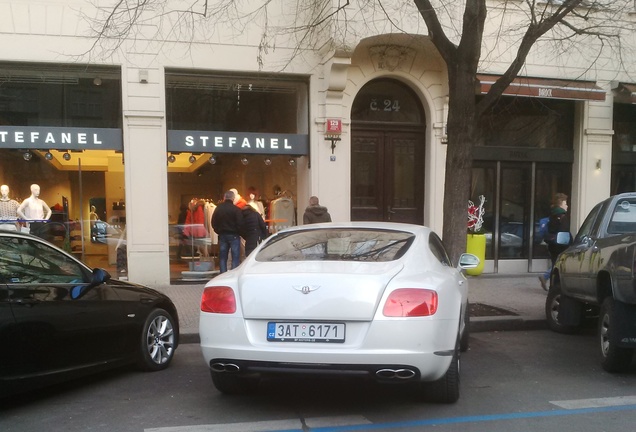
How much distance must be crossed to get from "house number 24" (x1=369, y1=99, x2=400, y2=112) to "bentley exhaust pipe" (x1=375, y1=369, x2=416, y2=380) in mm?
9307

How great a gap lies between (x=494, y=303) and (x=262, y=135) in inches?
214

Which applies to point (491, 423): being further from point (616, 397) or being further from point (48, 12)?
point (48, 12)

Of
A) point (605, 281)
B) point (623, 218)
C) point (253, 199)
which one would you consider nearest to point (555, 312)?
point (623, 218)

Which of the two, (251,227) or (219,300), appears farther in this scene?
(251,227)

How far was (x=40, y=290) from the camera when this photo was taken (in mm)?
5004

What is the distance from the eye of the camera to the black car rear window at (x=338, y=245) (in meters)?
5.03

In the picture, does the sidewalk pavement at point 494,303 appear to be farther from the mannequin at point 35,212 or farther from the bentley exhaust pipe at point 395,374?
the bentley exhaust pipe at point 395,374

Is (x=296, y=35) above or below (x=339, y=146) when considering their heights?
above

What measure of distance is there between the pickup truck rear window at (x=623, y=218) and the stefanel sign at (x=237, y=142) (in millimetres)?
6518

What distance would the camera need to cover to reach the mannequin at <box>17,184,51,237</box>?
454 inches

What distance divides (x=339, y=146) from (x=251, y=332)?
8182mm

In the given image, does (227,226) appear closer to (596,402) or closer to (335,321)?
(335,321)

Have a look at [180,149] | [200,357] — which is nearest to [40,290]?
[200,357]

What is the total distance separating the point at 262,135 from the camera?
39.7ft
